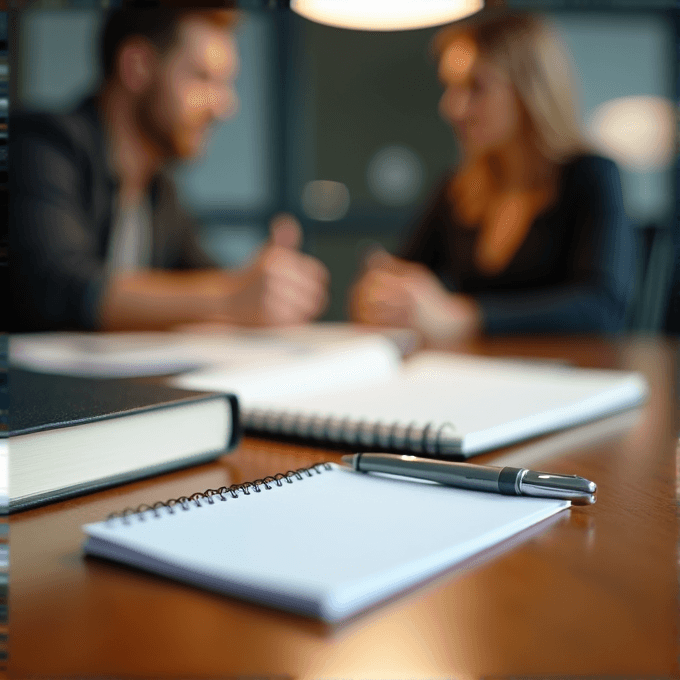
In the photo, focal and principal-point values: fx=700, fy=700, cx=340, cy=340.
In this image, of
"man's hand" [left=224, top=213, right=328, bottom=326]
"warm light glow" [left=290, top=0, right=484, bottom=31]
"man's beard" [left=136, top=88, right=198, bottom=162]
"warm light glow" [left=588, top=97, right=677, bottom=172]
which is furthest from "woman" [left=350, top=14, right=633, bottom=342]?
"warm light glow" [left=588, top=97, right=677, bottom=172]

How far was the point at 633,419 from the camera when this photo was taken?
1.69ft

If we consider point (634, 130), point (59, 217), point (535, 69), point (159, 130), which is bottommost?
point (59, 217)

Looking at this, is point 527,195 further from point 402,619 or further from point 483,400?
point 402,619

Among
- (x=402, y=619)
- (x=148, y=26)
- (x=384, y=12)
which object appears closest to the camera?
(x=402, y=619)

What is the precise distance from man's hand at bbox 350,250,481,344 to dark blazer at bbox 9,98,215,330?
467 millimetres

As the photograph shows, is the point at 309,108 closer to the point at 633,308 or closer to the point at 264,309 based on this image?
the point at 633,308

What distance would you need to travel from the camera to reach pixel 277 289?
1.13 m

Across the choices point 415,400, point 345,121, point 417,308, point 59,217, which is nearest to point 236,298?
point 417,308

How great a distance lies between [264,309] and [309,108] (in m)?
2.69

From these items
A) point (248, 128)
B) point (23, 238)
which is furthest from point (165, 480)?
point (248, 128)

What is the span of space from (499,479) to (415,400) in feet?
0.62

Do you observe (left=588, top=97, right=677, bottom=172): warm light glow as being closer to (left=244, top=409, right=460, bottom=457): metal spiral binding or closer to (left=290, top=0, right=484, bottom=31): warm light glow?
(left=290, top=0, right=484, bottom=31): warm light glow

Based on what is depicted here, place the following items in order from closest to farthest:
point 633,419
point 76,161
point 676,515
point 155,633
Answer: point 155,633, point 676,515, point 633,419, point 76,161

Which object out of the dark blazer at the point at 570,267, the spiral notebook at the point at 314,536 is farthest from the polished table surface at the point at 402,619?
the dark blazer at the point at 570,267
